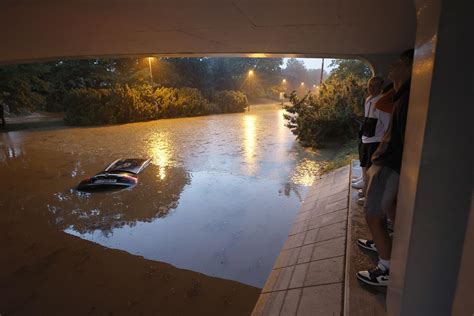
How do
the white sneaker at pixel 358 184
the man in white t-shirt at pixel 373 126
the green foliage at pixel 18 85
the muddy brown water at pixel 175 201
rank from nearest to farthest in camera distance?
the man in white t-shirt at pixel 373 126 → the muddy brown water at pixel 175 201 → the white sneaker at pixel 358 184 → the green foliage at pixel 18 85

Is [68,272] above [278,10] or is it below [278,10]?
below

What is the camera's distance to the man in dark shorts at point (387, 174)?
2.10 metres

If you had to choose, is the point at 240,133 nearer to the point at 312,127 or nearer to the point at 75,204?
the point at 312,127

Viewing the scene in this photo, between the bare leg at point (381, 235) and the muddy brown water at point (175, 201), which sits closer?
the bare leg at point (381, 235)

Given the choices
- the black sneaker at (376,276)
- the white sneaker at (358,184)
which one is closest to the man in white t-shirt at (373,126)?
the black sneaker at (376,276)

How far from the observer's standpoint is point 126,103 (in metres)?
17.7

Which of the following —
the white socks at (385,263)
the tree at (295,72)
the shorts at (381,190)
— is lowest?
the white socks at (385,263)

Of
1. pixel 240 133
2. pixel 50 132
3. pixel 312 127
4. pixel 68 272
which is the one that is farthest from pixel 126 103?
pixel 68 272

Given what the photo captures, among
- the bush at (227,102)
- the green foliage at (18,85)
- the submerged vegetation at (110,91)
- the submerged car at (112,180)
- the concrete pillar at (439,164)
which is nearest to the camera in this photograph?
the concrete pillar at (439,164)

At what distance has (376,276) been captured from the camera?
2.36 meters

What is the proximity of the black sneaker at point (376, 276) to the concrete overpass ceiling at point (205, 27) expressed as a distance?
7.54 ft

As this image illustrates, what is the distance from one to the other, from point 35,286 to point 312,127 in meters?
9.20

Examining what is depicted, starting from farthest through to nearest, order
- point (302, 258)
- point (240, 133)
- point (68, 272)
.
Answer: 1. point (240, 133)
2. point (68, 272)
3. point (302, 258)

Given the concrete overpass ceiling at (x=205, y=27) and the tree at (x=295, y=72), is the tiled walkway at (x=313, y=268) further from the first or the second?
the tree at (x=295, y=72)
